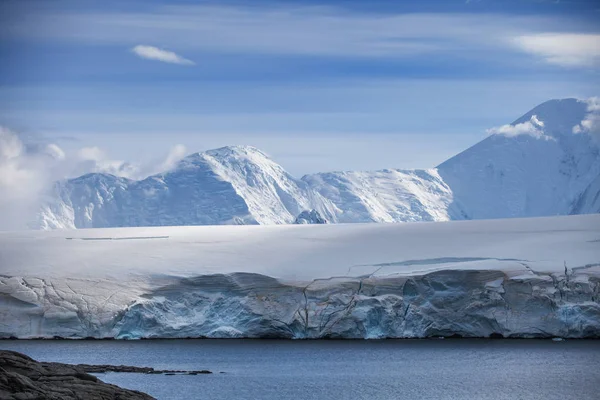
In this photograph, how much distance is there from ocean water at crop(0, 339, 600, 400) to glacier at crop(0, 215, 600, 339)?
0.86m

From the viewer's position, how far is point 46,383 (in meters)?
18.7

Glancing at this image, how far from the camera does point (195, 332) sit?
3831cm

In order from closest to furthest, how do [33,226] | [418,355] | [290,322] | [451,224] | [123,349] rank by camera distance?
[418,355]
[123,349]
[290,322]
[451,224]
[33,226]

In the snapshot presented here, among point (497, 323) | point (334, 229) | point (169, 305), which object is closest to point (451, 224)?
point (334, 229)

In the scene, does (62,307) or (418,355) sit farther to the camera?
(62,307)

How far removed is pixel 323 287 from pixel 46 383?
2048 centimetres

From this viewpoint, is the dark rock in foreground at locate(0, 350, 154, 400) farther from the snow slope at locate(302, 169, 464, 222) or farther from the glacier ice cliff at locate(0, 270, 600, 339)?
the snow slope at locate(302, 169, 464, 222)

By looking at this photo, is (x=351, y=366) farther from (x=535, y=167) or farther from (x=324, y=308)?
(x=535, y=167)

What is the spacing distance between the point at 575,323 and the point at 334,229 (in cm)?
1459

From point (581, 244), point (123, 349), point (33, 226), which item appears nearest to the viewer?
point (123, 349)

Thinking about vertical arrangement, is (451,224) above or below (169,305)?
above

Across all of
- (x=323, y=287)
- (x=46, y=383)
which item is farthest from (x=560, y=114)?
(x=46, y=383)

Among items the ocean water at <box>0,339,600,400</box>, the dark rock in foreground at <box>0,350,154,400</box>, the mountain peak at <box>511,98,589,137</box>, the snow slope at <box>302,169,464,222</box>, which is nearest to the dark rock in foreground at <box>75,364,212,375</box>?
the ocean water at <box>0,339,600,400</box>

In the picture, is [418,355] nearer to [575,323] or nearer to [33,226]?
[575,323]
